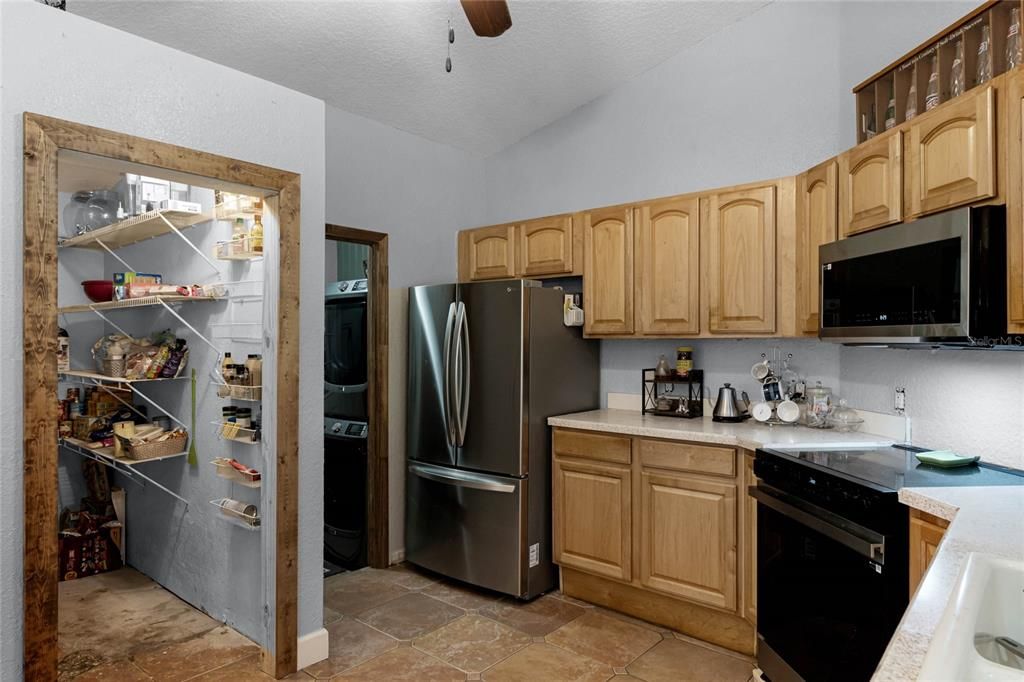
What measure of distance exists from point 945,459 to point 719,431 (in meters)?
0.92

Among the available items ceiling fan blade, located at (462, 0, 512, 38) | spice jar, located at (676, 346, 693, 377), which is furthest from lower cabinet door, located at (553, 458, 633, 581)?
ceiling fan blade, located at (462, 0, 512, 38)

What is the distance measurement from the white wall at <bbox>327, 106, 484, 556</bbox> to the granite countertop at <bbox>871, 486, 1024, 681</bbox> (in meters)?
2.86

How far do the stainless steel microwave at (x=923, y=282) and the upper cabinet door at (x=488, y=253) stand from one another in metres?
2.01

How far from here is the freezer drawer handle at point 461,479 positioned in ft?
11.1

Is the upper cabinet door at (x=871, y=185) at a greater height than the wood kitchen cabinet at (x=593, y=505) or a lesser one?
greater

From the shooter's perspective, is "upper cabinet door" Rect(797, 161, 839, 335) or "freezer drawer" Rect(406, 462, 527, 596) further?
"freezer drawer" Rect(406, 462, 527, 596)

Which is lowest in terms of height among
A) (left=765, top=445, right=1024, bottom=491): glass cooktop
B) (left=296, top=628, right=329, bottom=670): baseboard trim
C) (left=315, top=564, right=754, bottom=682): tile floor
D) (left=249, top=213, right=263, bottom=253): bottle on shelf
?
(left=315, top=564, right=754, bottom=682): tile floor

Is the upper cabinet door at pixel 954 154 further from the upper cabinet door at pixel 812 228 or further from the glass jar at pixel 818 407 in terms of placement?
the glass jar at pixel 818 407

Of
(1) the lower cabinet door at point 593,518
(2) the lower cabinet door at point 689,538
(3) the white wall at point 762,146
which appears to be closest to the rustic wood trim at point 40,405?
(1) the lower cabinet door at point 593,518

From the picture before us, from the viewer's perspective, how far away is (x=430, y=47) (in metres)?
3.21

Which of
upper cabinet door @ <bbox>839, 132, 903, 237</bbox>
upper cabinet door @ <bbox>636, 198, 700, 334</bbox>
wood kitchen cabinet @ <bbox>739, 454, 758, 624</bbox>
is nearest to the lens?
upper cabinet door @ <bbox>839, 132, 903, 237</bbox>

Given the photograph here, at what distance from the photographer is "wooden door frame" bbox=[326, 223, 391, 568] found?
3818mm

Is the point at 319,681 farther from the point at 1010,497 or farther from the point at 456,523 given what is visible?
the point at 1010,497

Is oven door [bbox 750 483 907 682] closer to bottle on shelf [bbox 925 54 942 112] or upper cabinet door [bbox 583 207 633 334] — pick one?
upper cabinet door [bbox 583 207 633 334]
